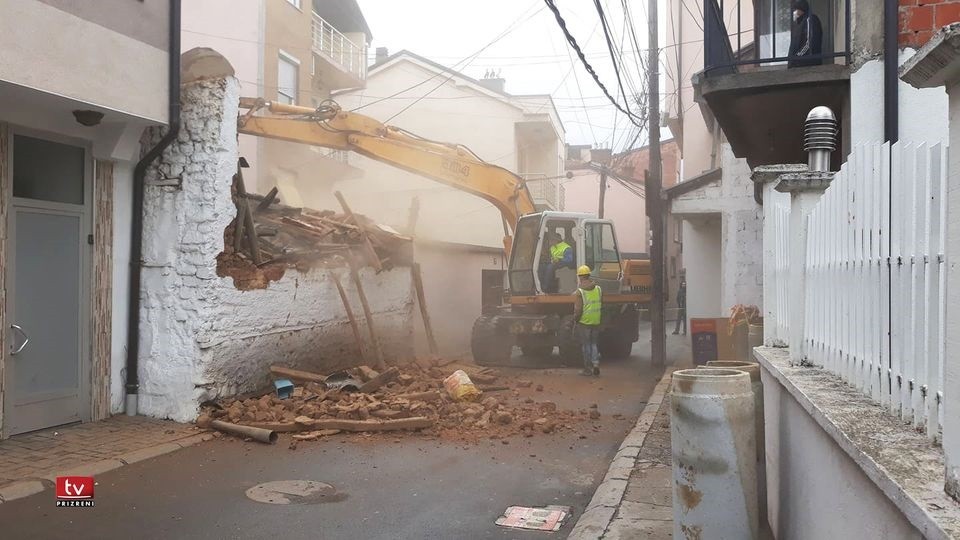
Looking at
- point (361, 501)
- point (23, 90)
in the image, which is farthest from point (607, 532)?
point (23, 90)

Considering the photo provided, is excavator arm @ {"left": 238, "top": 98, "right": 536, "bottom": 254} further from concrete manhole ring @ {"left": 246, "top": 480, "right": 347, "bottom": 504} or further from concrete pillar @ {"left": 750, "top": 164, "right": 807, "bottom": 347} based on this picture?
concrete pillar @ {"left": 750, "top": 164, "right": 807, "bottom": 347}

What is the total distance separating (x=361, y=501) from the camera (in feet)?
17.9

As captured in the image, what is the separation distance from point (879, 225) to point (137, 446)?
6444 millimetres

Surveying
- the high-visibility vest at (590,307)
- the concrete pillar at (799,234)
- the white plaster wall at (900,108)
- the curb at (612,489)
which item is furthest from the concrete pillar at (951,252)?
the high-visibility vest at (590,307)

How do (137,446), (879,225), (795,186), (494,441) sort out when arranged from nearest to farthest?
(879,225) → (795,186) → (137,446) → (494,441)

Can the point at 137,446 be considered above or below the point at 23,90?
below

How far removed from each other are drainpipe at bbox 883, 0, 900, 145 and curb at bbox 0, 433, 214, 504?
277 inches

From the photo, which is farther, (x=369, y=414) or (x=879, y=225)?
(x=369, y=414)

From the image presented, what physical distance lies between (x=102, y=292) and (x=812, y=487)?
6994 millimetres

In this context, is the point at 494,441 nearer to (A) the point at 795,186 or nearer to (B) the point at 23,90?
(A) the point at 795,186

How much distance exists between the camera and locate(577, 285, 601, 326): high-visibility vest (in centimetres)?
1229

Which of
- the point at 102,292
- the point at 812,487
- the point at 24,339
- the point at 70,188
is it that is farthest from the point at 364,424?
the point at 812,487

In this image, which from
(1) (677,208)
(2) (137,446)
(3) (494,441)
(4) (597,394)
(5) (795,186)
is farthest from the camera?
(1) (677,208)

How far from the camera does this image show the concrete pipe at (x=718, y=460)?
3895 mm
